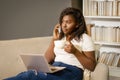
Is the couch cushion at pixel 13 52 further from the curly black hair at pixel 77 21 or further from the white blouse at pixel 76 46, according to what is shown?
the curly black hair at pixel 77 21

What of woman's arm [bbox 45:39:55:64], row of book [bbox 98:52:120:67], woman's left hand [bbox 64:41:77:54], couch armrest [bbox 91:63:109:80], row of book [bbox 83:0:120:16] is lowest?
row of book [bbox 98:52:120:67]

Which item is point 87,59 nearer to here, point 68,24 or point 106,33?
point 68,24

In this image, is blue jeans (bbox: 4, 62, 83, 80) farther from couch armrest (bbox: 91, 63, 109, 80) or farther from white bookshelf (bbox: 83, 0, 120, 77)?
white bookshelf (bbox: 83, 0, 120, 77)

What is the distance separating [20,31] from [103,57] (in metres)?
1.26

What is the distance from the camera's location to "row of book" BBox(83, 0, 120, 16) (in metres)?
3.27

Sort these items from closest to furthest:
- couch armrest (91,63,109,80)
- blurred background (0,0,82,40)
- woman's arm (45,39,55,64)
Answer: couch armrest (91,63,109,80), woman's arm (45,39,55,64), blurred background (0,0,82,40)

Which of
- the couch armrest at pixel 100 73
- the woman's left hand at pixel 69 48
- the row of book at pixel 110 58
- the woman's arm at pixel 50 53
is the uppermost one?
the woman's left hand at pixel 69 48

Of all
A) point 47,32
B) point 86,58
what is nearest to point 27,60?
point 86,58

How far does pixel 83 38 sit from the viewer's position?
82.2 inches

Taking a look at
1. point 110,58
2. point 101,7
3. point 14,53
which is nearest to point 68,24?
point 14,53

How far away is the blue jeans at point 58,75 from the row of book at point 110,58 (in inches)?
57.1

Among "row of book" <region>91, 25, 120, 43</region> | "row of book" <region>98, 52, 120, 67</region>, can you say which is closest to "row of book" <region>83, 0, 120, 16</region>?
"row of book" <region>91, 25, 120, 43</region>

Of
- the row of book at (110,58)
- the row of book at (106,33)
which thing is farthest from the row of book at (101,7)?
the row of book at (110,58)

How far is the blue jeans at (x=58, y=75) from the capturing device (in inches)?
71.7
